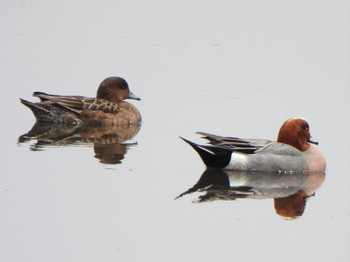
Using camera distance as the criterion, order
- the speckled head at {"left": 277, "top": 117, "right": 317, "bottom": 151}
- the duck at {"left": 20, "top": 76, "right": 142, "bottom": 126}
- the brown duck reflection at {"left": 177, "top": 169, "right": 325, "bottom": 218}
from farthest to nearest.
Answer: the duck at {"left": 20, "top": 76, "right": 142, "bottom": 126} < the speckled head at {"left": 277, "top": 117, "right": 317, "bottom": 151} < the brown duck reflection at {"left": 177, "top": 169, "right": 325, "bottom": 218}

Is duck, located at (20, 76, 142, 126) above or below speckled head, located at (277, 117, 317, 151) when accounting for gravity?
below

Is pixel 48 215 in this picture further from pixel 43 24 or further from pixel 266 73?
pixel 43 24

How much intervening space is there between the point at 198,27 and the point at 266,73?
138 inches

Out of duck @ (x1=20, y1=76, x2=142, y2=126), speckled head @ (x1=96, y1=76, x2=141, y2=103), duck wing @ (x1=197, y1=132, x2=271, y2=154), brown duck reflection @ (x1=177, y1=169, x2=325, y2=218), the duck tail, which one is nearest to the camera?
brown duck reflection @ (x1=177, y1=169, x2=325, y2=218)

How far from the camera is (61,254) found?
32.8ft

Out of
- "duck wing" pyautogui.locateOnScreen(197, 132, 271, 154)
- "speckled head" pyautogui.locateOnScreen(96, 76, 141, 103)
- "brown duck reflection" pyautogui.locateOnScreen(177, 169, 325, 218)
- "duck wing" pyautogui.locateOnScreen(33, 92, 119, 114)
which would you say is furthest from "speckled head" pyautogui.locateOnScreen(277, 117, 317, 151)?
"speckled head" pyautogui.locateOnScreen(96, 76, 141, 103)

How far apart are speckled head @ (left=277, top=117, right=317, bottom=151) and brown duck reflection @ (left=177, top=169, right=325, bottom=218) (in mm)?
422

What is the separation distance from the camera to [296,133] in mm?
14031

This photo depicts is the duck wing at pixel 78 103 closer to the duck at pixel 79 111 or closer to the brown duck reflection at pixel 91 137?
the duck at pixel 79 111

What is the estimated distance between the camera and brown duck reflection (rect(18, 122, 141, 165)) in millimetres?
14109

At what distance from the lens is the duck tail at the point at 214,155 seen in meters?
13.6

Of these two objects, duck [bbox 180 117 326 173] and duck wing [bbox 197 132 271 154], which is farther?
duck wing [bbox 197 132 271 154]

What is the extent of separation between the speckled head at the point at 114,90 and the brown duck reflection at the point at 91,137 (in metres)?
0.81

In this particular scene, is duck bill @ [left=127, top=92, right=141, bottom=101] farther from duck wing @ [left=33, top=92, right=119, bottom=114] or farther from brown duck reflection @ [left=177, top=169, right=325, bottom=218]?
brown duck reflection @ [left=177, top=169, right=325, bottom=218]
